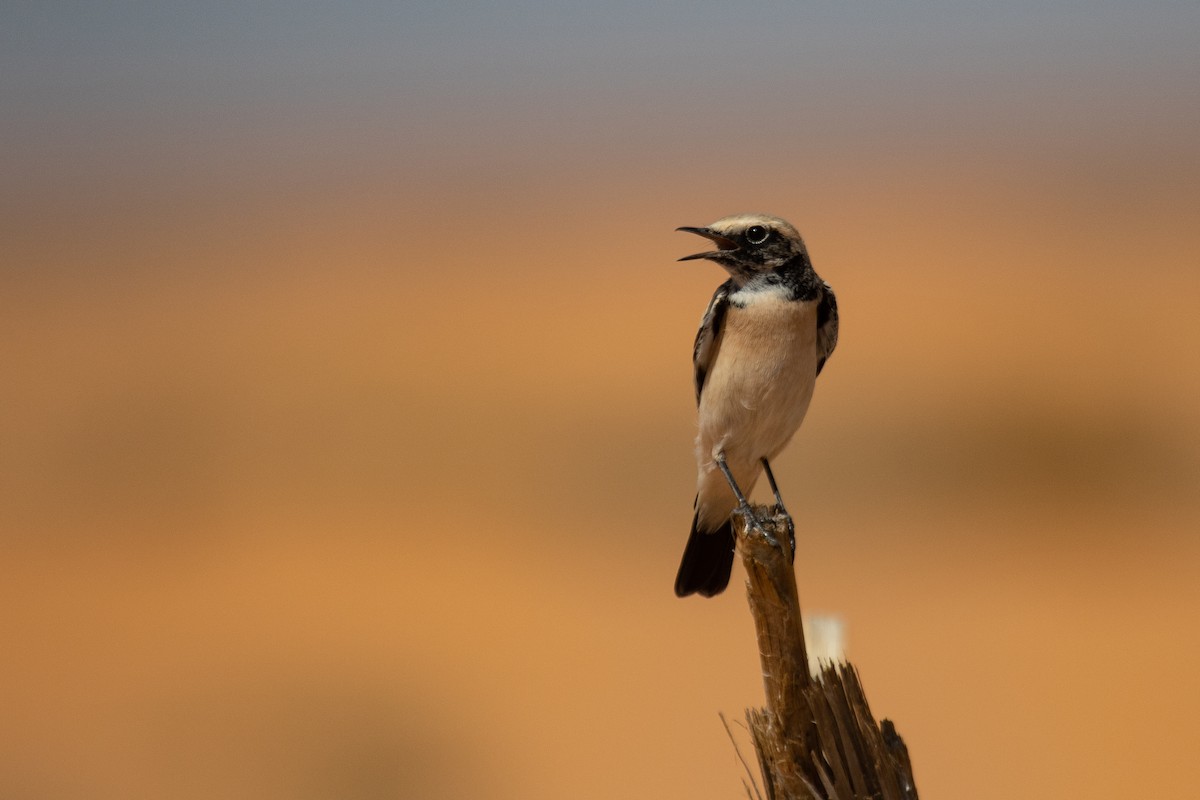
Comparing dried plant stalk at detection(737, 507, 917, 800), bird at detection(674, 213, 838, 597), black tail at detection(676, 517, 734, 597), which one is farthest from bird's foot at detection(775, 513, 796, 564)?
dried plant stalk at detection(737, 507, 917, 800)

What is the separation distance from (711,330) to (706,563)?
3.91ft

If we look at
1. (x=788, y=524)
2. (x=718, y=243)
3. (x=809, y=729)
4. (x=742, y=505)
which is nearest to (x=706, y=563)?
(x=742, y=505)

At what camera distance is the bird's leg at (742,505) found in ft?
14.4

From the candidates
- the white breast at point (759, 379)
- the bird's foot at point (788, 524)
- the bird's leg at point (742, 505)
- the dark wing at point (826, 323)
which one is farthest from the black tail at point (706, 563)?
the dark wing at point (826, 323)

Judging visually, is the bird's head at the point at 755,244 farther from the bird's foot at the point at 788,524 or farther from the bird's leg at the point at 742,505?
the bird's foot at the point at 788,524

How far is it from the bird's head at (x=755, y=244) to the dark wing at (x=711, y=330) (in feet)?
0.44

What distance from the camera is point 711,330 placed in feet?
20.0

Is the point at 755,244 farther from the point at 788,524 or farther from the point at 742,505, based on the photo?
the point at 788,524

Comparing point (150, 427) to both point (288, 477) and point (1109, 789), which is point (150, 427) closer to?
point (288, 477)

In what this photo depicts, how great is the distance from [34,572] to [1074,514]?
13.6 meters

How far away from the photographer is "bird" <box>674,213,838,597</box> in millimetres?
5840

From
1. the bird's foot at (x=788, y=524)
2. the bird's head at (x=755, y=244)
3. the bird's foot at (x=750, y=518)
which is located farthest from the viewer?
the bird's head at (x=755, y=244)

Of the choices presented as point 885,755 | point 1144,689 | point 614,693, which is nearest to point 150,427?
point 614,693

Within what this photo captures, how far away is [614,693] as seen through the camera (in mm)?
12328
